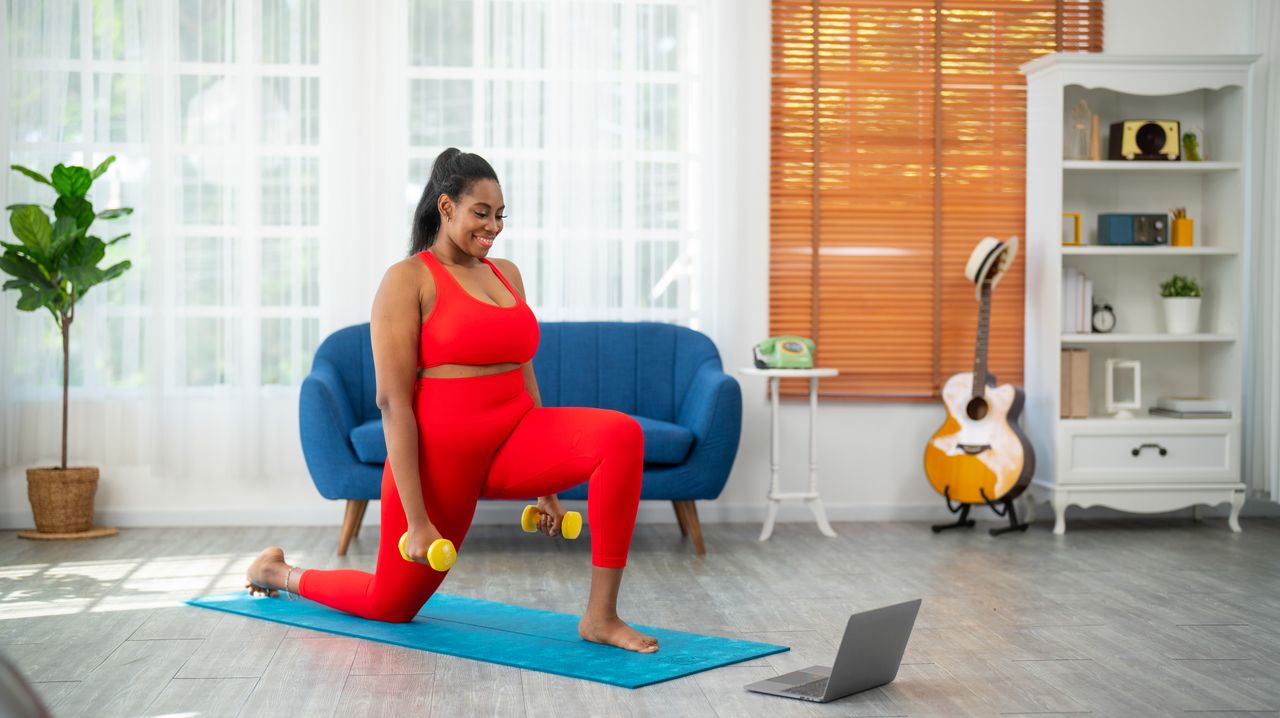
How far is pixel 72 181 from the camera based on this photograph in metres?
4.63

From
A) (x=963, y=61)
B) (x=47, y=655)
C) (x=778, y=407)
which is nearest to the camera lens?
(x=47, y=655)

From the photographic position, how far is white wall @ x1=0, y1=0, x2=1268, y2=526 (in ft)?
16.5

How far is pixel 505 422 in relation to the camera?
2.87 metres

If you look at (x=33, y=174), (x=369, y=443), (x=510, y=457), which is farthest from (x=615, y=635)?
(x=33, y=174)

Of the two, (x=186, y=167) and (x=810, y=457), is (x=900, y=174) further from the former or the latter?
(x=186, y=167)

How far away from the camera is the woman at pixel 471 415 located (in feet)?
9.11

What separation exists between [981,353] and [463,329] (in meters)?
2.77

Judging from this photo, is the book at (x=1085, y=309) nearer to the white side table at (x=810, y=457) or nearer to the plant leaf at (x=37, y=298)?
the white side table at (x=810, y=457)

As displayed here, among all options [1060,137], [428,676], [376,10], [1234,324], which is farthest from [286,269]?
[1234,324]

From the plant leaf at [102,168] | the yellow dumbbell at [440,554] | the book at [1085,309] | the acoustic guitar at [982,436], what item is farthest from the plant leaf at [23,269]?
the book at [1085,309]

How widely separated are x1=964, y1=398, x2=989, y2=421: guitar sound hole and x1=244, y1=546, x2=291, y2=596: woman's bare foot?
278 cm

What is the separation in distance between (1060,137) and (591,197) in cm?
189

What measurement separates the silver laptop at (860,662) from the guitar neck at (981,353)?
2432mm

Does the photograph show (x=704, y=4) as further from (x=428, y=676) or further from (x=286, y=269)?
(x=428, y=676)
